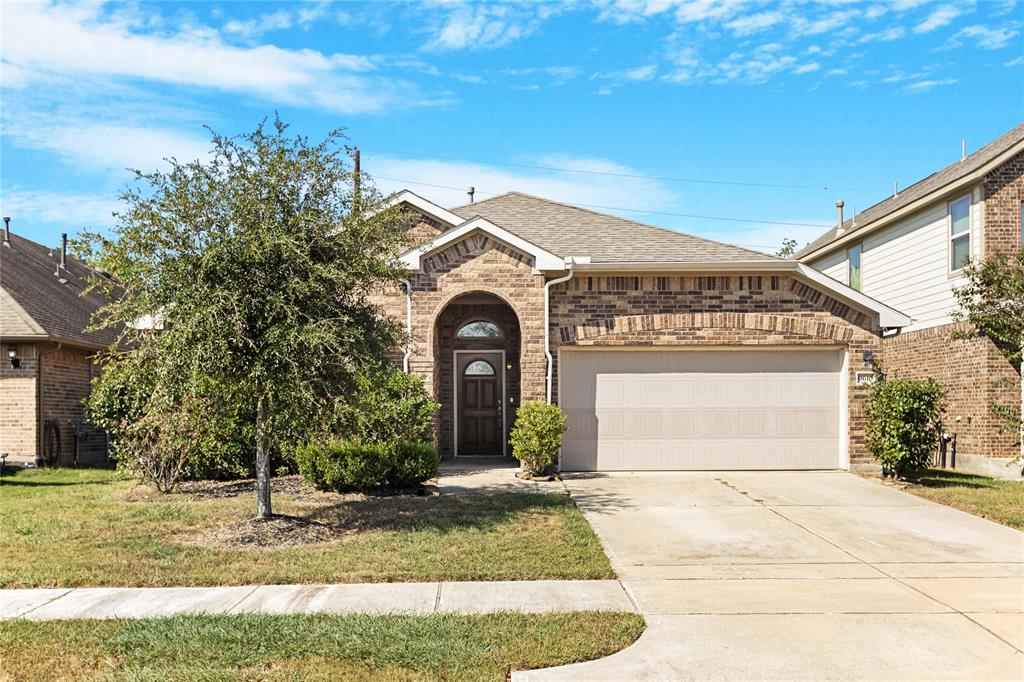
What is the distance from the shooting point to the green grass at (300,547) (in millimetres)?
7402

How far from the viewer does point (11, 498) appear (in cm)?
1203

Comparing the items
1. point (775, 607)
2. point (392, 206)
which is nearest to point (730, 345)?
point (392, 206)

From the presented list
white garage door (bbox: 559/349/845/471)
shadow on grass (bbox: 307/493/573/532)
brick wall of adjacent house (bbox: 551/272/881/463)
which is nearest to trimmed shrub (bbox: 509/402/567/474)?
white garage door (bbox: 559/349/845/471)

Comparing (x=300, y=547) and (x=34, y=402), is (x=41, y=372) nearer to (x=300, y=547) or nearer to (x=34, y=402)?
(x=34, y=402)

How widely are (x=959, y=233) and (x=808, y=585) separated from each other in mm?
11677

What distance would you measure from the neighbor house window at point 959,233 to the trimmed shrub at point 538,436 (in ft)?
28.2

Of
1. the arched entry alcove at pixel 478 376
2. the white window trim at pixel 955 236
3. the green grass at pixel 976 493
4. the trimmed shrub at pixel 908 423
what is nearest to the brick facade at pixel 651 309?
the trimmed shrub at pixel 908 423

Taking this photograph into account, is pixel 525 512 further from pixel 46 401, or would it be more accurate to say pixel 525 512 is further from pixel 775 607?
pixel 46 401

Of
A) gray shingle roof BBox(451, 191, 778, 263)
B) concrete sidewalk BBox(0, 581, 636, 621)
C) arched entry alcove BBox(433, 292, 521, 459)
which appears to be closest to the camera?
concrete sidewalk BBox(0, 581, 636, 621)

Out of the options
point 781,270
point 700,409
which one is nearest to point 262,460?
point 700,409

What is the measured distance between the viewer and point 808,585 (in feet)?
23.4

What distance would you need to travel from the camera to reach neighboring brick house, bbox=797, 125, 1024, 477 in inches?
574

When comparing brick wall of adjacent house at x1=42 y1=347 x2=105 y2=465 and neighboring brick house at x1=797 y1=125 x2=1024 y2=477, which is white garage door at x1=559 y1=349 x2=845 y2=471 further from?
brick wall of adjacent house at x1=42 y1=347 x2=105 y2=465

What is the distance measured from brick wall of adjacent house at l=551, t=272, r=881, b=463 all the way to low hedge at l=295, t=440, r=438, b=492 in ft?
12.7
